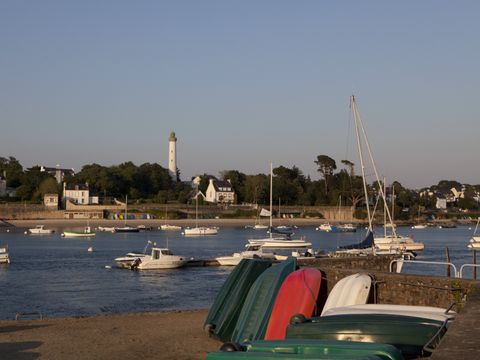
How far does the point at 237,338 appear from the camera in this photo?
1617cm

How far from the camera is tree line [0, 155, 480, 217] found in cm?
16362

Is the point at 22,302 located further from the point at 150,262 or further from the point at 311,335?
the point at 311,335

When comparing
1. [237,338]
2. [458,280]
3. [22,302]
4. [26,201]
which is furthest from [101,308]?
[26,201]

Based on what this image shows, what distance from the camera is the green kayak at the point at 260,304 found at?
15594 millimetres

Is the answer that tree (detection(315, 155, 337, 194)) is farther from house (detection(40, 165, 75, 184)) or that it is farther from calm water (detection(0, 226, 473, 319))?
calm water (detection(0, 226, 473, 319))

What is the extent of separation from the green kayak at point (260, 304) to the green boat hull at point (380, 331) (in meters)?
3.35

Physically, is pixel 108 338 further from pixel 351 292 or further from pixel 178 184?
pixel 178 184

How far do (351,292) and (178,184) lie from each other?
167m

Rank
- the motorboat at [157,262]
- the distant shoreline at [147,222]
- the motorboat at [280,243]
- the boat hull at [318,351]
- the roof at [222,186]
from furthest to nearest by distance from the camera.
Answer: the roof at [222,186] → the distant shoreline at [147,222] → the motorboat at [280,243] → the motorboat at [157,262] → the boat hull at [318,351]

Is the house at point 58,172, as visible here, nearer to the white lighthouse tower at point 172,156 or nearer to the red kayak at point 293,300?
the white lighthouse tower at point 172,156

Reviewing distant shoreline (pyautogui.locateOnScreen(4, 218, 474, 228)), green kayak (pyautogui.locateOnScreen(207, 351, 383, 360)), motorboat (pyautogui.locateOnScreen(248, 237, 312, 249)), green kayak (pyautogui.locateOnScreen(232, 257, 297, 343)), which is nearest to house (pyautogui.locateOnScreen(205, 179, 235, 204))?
distant shoreline (pyautogui.locateOnScreen(4, 218, 474, 228))

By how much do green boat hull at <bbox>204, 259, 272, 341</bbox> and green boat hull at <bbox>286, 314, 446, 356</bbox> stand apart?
569 cm

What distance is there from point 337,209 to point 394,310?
555ft

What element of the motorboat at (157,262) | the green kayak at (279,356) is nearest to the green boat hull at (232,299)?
the green kayak at (279,356)
